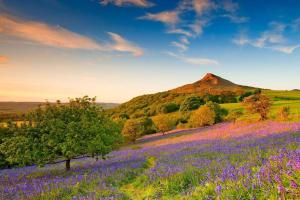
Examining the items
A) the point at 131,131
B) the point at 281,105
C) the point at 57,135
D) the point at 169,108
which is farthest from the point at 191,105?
the point at 57,135

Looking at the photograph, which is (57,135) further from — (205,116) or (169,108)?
(169,108)

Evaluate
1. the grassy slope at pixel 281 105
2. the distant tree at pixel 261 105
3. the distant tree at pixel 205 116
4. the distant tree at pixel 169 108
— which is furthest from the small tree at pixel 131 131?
the distant tree at pixel 169 108

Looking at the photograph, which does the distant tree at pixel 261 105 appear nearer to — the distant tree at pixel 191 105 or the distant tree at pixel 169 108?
the distant tree at pixel 191 105

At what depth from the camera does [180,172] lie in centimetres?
863

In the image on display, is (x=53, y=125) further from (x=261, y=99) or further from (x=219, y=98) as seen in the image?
→ (x=219, y=98)

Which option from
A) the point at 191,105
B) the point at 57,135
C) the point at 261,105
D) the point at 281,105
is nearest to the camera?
the point at 57,135

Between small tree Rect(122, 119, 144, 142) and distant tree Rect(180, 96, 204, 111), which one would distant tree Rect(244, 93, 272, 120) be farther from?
distant tree Rect(180, 96, 204, 111)

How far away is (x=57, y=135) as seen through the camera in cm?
1259

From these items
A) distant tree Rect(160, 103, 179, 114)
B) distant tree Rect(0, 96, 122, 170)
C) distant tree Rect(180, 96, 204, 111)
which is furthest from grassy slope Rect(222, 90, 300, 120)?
distant tree Rect(0, 96, 122, 170)

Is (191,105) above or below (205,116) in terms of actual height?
above

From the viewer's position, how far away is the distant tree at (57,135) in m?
12.2

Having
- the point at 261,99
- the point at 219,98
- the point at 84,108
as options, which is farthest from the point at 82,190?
the point at 219,98

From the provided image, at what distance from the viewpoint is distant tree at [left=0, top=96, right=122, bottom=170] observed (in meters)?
12.2

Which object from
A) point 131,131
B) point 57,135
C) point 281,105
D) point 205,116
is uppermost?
point 57,135
